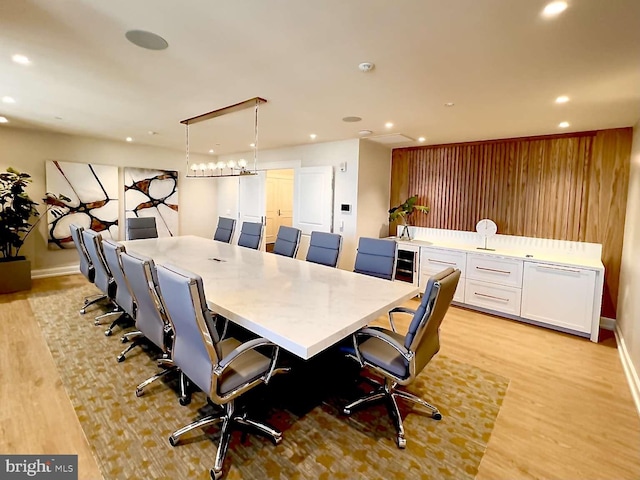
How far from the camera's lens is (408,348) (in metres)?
1.87

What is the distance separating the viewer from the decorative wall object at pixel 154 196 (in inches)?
253

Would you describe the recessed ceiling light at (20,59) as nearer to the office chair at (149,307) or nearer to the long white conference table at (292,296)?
the office chair at (149,307)

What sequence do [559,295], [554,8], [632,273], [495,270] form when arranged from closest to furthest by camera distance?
[554,8] → [632,273] → [559,295] → [495,270]

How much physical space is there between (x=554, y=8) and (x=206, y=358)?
2.51 meters

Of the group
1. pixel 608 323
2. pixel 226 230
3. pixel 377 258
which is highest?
pixel 226 230

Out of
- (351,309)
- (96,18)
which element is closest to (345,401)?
(351,309)

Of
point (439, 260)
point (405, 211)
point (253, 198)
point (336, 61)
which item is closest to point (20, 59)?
point (336, 61)

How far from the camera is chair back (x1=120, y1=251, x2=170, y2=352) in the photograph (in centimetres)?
207

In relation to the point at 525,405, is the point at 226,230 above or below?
above

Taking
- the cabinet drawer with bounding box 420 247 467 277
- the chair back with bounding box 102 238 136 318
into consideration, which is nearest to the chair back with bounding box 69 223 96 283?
the chair back with bounding box 102 238 136 318

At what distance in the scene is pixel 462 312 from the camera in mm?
4449

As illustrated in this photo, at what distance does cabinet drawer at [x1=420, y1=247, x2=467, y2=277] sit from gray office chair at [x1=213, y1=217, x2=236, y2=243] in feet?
10.2

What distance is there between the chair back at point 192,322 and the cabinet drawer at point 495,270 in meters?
3.84

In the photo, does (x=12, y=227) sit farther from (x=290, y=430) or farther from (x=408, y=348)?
(x=408, y=348)
